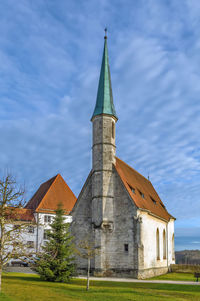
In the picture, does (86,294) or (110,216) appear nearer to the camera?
(86,294)

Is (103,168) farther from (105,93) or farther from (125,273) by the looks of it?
(125,273)

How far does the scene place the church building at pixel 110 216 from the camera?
104 ft

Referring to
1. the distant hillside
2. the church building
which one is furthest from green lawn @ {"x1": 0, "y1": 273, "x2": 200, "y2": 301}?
the distant hillside

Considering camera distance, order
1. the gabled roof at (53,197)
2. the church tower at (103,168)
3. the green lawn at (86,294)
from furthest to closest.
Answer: the gabled roof at (53,197)
the church tower at (103,168)
the green lawn at (86,294)

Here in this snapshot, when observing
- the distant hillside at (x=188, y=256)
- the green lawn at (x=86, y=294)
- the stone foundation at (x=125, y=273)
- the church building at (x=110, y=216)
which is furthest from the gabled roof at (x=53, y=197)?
the green lawn at (x=86, y=294)

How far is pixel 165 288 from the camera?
23031mm

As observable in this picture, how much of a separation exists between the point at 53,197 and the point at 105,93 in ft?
75.0

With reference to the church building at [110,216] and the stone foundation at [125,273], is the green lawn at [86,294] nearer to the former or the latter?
the stone foundation at [125,273]

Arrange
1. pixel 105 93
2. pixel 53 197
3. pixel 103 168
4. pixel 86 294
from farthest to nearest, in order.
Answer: pixel 53 197
pixel 105 93
pixel 103 168
pixel 86 294

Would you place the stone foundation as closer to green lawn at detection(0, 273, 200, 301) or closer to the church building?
the church building

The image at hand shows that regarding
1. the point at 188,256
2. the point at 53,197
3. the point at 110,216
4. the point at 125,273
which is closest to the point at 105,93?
the point at 110,216

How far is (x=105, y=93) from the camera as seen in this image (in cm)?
3716

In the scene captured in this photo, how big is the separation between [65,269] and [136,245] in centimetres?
837

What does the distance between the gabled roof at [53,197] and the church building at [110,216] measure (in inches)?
617
